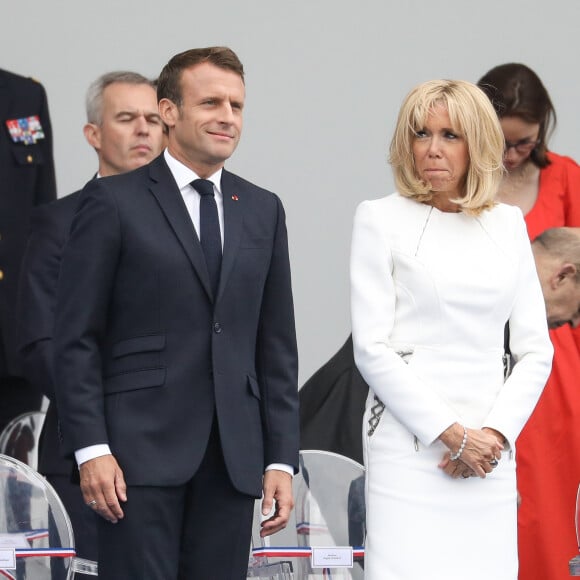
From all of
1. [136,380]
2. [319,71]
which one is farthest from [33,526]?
[319,71]

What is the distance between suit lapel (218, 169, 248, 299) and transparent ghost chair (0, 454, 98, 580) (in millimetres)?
795

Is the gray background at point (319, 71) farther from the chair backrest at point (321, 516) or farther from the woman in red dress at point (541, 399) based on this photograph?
the chair backrest at point (321, 516)

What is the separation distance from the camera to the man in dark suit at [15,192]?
15.6ft

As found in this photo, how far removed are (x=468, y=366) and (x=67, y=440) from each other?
875 millimetres

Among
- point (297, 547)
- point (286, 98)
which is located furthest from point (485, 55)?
point (297, 547)

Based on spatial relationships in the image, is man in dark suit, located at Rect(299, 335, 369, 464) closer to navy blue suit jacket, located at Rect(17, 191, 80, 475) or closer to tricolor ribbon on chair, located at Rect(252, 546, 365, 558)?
tricolor ribbon on chair, located at Rect(252, 546, 365, 558)

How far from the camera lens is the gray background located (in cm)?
552

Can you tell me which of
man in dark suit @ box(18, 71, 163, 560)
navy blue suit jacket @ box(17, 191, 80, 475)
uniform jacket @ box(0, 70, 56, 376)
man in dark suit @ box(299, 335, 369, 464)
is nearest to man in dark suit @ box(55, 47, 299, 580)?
man in dark suit @ box(18, 71, 163, 560)

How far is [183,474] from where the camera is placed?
300 centimetres

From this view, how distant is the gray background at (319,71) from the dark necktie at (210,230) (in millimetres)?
2428

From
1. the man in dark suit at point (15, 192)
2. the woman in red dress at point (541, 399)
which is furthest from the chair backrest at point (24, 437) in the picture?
the woman in red dress at point (541, 399)

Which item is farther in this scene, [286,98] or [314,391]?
[286,98]

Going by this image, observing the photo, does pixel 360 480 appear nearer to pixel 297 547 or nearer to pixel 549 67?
pixel 297 547

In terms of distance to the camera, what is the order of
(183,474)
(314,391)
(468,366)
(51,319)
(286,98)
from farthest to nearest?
(286,98) → (314,391) → (51,319) → (468,366) → (183,474)
